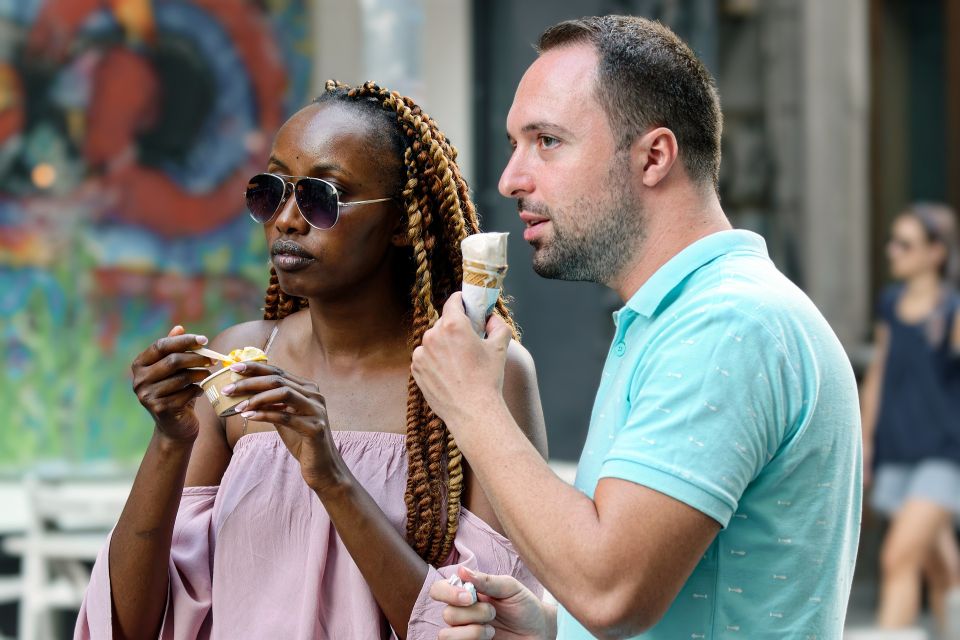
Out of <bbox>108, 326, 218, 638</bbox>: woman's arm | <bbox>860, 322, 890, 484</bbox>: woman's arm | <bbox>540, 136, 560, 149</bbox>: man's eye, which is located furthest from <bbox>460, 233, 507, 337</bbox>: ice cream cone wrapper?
<bbox>860, 322, 890, 484</bbox>: woman's arm

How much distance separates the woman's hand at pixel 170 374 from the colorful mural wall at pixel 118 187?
170 inches

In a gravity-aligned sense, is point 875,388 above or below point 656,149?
below

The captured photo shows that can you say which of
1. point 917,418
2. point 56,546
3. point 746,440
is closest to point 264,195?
point 746,440

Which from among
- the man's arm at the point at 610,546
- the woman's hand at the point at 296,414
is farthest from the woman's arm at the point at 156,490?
the man's arm at the point at 610,546

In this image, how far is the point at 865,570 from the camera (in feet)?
27.2

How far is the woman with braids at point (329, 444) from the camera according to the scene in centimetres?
230

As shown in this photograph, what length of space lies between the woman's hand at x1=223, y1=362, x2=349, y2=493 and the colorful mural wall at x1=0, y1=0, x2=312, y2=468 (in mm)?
4428

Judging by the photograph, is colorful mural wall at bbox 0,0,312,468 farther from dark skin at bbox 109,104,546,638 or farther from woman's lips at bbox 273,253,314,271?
woman's lips at bbox 273,253,314,271

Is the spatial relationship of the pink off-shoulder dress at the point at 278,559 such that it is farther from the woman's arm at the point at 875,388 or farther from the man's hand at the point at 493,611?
the woman's arm at the point at 875,388

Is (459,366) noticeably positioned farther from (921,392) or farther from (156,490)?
(921,392)

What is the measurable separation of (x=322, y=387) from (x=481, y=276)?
1.84 feet

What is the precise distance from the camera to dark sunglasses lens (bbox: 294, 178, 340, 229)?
2432 millimetres

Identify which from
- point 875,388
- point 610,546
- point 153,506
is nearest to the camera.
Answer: point 610,546

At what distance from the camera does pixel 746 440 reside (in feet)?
5.85
